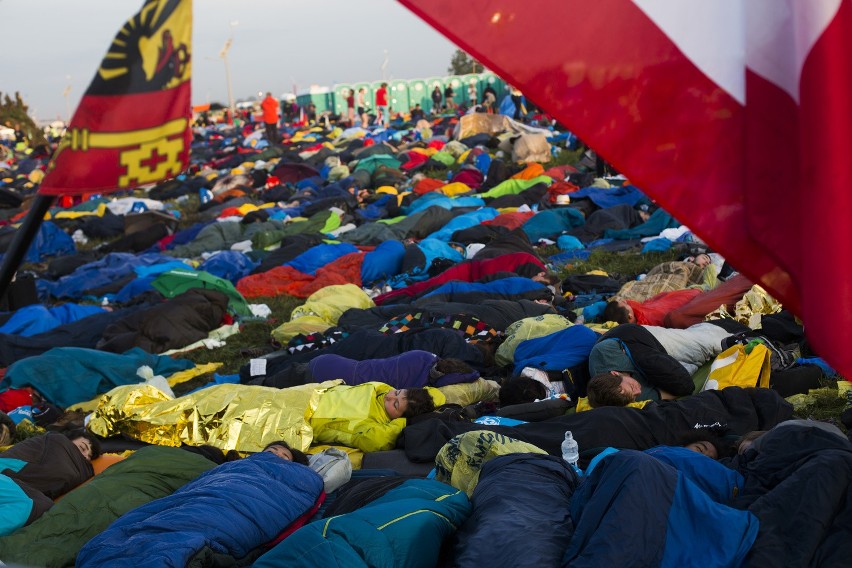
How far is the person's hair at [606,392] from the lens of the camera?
5320 mm

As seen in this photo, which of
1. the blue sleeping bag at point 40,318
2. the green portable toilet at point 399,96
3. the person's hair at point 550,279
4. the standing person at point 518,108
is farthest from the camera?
the green portable toilet at point 399,96

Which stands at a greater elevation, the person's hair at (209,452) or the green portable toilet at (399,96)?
the green portable toilet at (399,96)

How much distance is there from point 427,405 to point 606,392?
1.06 metres

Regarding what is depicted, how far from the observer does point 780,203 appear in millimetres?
1562

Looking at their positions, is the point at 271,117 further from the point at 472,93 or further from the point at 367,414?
the point at 367,414

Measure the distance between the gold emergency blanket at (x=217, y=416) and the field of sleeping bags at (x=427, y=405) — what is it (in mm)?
18

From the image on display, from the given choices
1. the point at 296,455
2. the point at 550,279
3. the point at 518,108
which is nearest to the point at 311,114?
the point at 518,108

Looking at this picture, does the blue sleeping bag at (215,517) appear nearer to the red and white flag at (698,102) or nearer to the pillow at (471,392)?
the pillow at (471,392)

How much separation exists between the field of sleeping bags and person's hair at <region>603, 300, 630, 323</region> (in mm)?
35

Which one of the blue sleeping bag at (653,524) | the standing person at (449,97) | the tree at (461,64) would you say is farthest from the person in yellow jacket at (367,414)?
the tree at (461,64)

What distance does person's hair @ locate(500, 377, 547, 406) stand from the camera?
18.9 feet

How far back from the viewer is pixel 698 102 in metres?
1.58

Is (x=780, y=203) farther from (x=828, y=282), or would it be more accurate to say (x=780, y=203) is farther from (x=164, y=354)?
(x=164, y=354)

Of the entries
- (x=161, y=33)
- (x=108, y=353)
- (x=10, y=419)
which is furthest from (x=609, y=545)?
(x=108, y=353)
